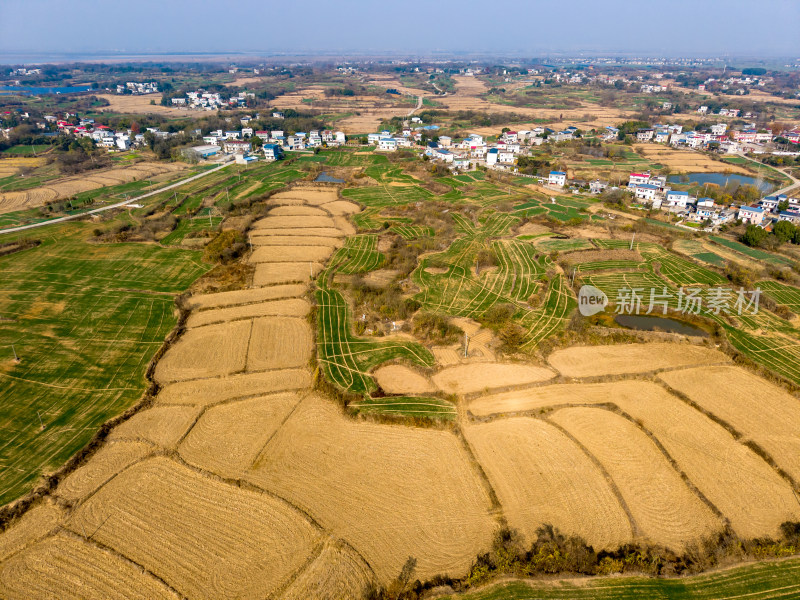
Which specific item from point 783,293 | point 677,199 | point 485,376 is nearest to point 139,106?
point 677,199

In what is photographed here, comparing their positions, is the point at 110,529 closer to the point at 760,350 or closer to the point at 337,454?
the point at 337,454

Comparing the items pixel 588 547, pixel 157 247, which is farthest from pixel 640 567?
pixel 157 247

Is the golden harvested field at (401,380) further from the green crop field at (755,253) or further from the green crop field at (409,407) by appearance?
the green crop field at (755,253)

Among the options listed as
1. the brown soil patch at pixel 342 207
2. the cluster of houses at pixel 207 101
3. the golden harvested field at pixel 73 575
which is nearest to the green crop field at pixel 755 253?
the brown soil patch at pixel 342 207

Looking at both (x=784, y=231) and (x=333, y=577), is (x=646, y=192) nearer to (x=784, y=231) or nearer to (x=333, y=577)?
(x=784, y=231)

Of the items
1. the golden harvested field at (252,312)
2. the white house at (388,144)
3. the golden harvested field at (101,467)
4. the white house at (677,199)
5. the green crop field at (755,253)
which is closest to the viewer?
the golden harvested field at (101,467)

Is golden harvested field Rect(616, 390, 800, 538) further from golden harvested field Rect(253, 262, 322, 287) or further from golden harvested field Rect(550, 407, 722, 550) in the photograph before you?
golden harvested field Rect(253, 262, 322, 287)
